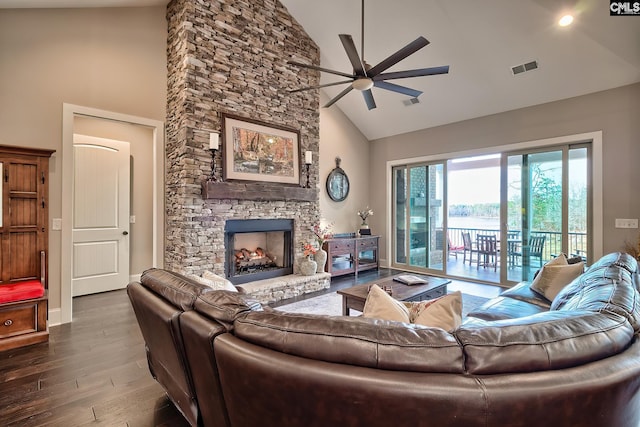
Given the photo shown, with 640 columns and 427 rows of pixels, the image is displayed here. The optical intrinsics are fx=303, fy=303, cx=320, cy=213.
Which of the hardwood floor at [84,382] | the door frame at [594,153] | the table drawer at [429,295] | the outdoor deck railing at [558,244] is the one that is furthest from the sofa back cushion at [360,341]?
the outdoor deck railing at [558,244]

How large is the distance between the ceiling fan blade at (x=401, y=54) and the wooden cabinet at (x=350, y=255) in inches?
124

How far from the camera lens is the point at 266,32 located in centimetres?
458

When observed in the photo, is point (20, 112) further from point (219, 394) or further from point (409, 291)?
point (409, 291)

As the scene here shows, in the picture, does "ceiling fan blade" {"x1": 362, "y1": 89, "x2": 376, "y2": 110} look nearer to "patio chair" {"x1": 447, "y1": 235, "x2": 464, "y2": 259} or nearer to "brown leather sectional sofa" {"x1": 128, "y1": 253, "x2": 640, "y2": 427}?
"brown leather sectional sofa" {"x1": 128, "y1": 253, "x2": 640, "y2": 427}

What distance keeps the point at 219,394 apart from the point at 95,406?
55.7 inches

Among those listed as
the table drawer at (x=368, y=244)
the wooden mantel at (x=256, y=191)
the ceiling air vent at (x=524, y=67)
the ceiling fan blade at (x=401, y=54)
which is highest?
the ceiling air vent at (x=524, y=67)

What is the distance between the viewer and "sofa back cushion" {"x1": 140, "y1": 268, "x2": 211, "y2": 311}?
148 centimetres

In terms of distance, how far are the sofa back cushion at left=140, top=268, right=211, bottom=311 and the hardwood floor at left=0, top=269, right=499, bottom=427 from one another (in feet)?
2.76

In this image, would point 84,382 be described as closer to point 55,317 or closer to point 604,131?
point 55,317

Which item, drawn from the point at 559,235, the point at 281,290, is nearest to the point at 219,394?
the point at 281,290

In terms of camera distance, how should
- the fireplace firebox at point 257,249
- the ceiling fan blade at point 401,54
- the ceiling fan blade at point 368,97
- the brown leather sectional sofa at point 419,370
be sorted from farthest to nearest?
the fireplace firebox at point 257,249 < the ceiling fan blade at point 368,97 < the ceiling fan blade at point 401,54 < the brown leather sectional sofa at point 419,370

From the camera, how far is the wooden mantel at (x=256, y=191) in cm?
385

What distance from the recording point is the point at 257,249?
16.3ft

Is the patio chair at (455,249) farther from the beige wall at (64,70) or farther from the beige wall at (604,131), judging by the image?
the beige wall at (64,70)
